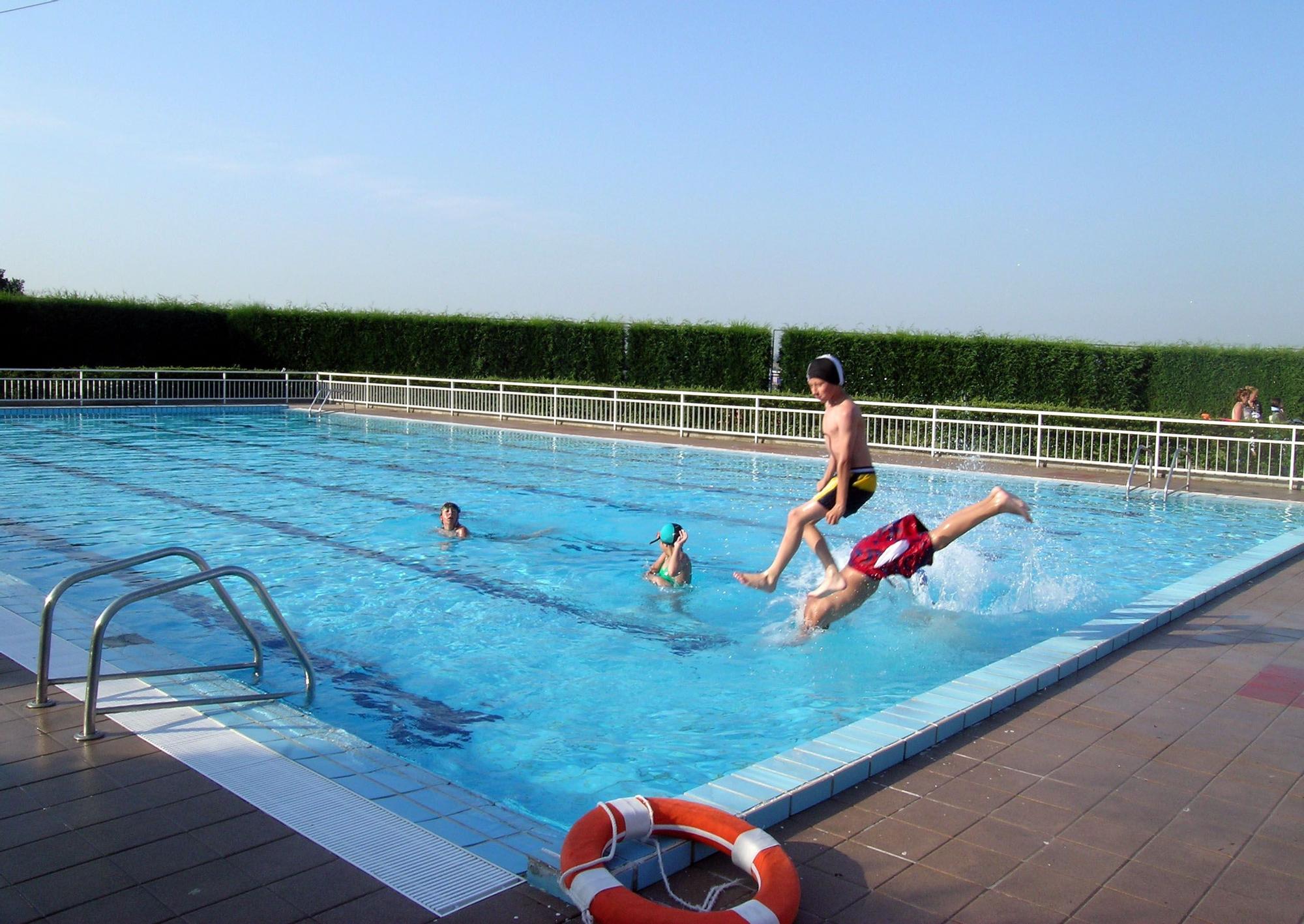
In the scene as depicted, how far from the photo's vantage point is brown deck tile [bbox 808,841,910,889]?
11.0 ft

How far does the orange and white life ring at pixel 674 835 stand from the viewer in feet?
9.65

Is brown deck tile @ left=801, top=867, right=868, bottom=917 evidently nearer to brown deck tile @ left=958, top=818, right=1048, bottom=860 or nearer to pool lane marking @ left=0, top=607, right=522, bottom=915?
brown deck tile @ left=958, top=818, right=1048, bottom=860

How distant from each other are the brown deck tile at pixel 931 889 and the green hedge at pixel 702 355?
22750mm

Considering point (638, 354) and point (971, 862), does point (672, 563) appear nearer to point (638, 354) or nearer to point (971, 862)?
point (971, 862)

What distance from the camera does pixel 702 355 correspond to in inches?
1083

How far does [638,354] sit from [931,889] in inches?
1024

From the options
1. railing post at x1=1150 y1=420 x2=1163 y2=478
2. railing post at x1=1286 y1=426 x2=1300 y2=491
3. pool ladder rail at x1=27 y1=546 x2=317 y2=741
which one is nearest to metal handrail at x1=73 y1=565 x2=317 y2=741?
pool ladder rail at x1=27 y1=546 x2=317 y2=741

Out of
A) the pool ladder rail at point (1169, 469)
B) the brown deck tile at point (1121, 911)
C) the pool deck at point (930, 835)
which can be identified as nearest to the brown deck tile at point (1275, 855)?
the pool deck at point (930, 835)

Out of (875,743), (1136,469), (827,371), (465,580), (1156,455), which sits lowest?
(465,580)

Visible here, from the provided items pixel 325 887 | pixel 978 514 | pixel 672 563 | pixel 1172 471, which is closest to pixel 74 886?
pixel 325 887

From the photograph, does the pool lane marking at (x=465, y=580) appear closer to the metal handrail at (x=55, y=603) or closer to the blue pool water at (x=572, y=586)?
the blue pool water at (x=572, y=586)

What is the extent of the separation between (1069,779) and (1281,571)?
5944mm

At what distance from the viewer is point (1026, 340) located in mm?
23234

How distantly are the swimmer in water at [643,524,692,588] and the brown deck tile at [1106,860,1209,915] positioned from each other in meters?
5.69
